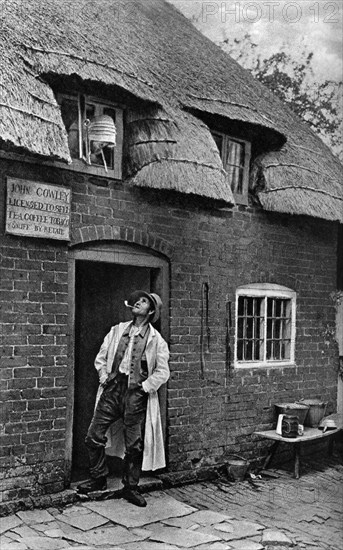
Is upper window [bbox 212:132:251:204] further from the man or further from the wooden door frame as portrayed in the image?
the man

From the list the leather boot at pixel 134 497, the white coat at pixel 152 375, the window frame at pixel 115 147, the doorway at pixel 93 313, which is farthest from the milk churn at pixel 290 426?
the window frame at pixel 115 147

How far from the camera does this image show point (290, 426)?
758 cm

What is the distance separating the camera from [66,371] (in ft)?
19.7

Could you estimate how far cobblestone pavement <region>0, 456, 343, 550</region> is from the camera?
509cm

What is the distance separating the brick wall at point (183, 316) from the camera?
5637mm

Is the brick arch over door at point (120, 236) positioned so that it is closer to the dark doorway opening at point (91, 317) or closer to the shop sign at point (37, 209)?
the shop sign at point (37, 209)

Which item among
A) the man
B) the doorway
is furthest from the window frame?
the man

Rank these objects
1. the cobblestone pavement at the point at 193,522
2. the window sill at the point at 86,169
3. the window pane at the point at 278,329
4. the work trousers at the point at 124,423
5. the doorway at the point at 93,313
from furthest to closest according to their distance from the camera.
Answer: the window pane at the point at 278,329, the doorway at the point at 93,313, the work trousers at the point at 124,423, the window sill at the point at 86,169, the cobblestone pavement at the point at 193,522

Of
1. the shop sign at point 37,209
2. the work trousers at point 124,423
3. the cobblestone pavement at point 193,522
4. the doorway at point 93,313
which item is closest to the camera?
the cobblestone pavement at point 193,522

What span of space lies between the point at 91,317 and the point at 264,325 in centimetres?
240

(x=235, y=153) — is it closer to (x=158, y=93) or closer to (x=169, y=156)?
(x=158, y=93)

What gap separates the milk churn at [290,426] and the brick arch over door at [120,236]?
8.64ft

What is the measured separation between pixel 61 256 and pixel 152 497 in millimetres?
2720

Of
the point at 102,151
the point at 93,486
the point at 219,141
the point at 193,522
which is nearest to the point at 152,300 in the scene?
the point at 102,151
